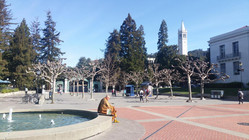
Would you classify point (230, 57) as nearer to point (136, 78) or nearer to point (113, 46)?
point (136, 78)

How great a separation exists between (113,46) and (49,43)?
72.1ft

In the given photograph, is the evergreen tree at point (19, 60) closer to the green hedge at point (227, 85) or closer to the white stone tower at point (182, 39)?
the green hedge at point (227, 85)

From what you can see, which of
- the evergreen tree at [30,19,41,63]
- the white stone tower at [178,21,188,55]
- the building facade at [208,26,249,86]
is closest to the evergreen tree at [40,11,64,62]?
the evergreen tree at [30,19,41,63]

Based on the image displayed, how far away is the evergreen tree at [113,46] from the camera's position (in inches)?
2522

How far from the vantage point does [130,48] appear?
5794 centimetres

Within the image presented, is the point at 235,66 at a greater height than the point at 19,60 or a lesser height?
lesser

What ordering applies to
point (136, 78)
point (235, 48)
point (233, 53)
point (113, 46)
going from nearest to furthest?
point (136, 78) < point (233, 53) < point (235, 48) < point (113, 46)

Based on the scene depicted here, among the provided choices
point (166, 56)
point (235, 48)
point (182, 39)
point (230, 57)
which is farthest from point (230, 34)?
point (182, 39)

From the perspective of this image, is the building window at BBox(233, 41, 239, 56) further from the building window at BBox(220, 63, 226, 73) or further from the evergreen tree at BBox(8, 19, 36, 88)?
the evergreen tree at BBox(8, 19, 36, 88)

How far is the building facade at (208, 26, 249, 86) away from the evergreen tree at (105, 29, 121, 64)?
1213 inches

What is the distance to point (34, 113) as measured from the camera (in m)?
12.2

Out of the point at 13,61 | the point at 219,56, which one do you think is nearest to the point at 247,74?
the point at 219,56

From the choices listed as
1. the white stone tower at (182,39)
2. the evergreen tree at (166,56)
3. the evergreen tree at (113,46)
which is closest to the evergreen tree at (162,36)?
the evergreen tree at (166,56)

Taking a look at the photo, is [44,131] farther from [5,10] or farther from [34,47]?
[34,47]
